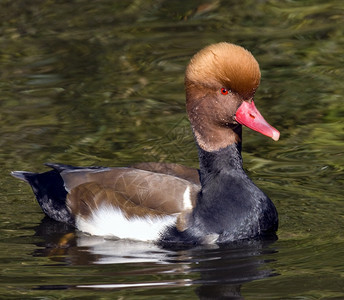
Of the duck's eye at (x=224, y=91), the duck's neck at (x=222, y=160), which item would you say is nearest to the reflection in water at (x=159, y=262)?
the duck's neck at (x=222, y=160)

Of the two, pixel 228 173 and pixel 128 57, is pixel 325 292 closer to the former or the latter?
pixel 228 173

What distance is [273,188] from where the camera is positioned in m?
8.77

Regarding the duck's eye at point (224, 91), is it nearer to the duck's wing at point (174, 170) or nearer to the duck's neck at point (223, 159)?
the duck's neck at point (223, 159)

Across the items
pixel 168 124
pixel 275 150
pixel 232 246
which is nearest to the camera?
pixel 232 246

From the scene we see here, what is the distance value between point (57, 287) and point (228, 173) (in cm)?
192

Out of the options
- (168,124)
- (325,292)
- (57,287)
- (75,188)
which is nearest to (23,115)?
(168,124)

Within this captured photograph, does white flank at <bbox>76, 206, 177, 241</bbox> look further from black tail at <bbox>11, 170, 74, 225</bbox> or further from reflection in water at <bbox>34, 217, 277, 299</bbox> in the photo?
black tail at <bbox>11, 170, 74, 225</bbox>

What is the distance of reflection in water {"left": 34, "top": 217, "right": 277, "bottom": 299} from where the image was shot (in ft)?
22.2

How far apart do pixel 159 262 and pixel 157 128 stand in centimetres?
302

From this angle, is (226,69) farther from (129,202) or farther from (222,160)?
(129,202)

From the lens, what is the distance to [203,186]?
798cm

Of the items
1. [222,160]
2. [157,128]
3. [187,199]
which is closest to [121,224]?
[187,199]

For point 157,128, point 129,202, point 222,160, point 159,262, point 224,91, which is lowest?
point 157,128

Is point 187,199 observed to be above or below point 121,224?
above
